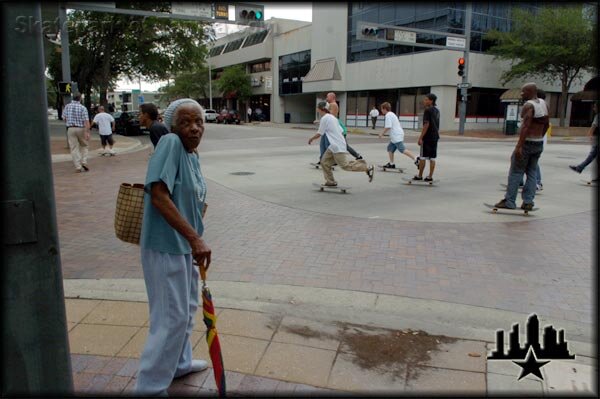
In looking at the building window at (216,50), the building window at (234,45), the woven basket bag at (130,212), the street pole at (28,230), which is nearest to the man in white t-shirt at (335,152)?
the woven basket bag at (130,212)

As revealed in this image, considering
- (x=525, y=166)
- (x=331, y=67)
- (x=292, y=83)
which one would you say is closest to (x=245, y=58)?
(x=292, y=83)

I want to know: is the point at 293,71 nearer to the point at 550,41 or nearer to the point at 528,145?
the point at 550,41

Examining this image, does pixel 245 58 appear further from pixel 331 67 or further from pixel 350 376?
pixel 350 376

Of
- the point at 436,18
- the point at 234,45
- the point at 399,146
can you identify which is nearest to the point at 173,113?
the point at 399,146

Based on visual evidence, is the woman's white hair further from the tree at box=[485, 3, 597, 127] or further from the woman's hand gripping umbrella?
the tree at box=[485, 3, 597, 127]

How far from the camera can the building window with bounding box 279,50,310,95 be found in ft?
159

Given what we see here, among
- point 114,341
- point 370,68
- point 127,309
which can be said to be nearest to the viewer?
point 114,341

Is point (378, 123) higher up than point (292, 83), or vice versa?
point (292, 83)

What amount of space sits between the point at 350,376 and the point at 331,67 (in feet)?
134

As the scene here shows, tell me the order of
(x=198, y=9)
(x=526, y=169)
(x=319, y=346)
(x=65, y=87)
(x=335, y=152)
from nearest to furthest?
(x=319, y=346) < (x=526, y=169) < (x=335, y=152) < (x=198, y=9) < (x=65, y=87)

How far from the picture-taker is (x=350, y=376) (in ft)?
10.2

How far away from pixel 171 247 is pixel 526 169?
665 centimetres

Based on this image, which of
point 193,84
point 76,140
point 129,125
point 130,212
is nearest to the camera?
point 130,212

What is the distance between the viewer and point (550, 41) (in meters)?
30.4
